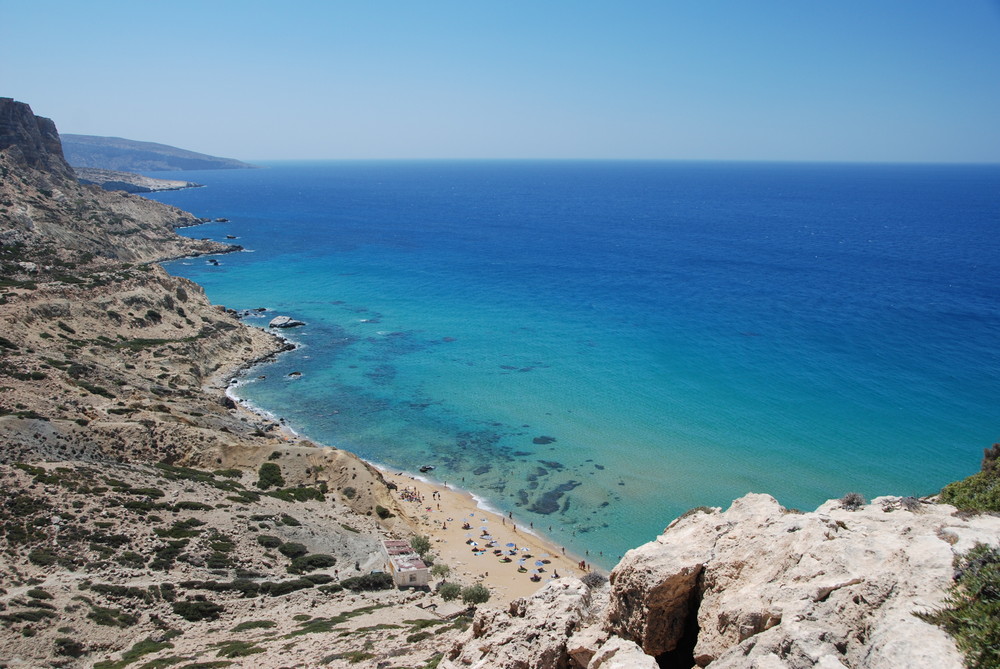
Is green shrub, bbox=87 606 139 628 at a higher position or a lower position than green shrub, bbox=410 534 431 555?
higher

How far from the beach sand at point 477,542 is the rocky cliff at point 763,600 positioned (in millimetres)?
21712

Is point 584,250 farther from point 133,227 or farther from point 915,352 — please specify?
point 133,227

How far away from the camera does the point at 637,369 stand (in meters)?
68.6

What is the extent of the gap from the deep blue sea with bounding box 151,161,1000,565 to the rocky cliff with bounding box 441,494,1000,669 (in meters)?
27.7

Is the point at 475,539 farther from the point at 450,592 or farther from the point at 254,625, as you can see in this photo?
the point at 254,625

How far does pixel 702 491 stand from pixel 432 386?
31.3 metres

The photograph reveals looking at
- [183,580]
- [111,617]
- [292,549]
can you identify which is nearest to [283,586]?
[292,549]

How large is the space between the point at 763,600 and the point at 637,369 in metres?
58.5

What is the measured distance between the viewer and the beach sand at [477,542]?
121 ft

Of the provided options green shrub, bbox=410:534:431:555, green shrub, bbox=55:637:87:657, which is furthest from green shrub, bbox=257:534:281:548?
green shrub, bbox=55:637:87:657

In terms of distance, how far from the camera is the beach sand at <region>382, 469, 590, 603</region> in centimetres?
3681

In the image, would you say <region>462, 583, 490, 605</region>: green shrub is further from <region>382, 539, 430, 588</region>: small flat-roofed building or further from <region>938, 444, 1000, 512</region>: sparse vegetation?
<region>938, 444, 1000, 512</region>: sparse vegetation

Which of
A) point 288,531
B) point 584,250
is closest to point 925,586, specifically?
point 288,531

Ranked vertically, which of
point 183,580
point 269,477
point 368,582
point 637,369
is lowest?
point 368,582
